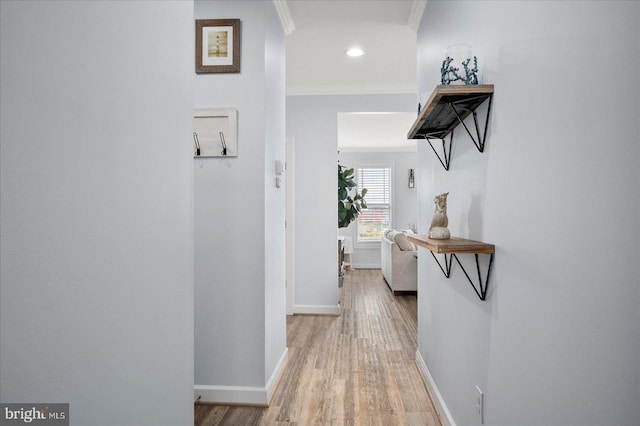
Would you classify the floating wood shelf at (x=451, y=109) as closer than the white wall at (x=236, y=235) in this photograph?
Yes

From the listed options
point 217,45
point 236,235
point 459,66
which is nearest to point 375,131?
point 217,45

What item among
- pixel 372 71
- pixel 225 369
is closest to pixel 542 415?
pixel 225 369

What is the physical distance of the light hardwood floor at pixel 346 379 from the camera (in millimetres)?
2188

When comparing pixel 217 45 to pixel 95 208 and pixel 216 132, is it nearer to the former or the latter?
pixel 216 132

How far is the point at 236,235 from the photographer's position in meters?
2.36

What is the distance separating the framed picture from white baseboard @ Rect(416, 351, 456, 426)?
226 cm

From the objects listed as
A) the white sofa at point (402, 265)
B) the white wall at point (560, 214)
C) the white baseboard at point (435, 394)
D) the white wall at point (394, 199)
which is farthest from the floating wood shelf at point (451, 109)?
the white wall at point (394, 199)

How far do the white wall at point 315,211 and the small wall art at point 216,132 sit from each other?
7.45 feet

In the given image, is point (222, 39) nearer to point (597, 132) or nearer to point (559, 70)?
point (559, 70)

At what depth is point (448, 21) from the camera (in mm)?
2088

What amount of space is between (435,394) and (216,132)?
2044mm

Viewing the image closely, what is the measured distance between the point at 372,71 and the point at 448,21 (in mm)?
2219

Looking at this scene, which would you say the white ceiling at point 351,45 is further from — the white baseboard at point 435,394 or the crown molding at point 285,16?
the white baseboard at point 435,394

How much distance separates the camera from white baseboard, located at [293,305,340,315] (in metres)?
4.54
